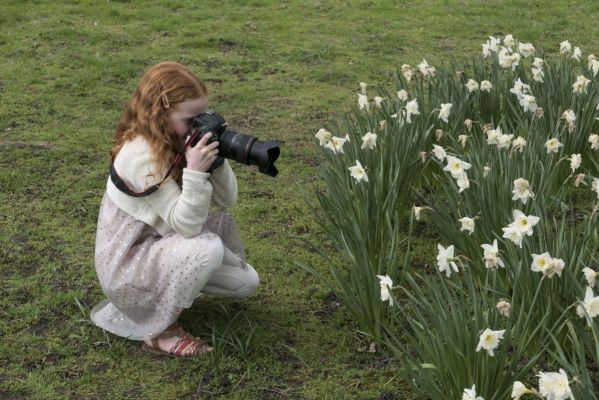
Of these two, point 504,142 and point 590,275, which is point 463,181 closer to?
point 504,142

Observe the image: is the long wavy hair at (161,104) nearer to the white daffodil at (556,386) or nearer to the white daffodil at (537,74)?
the white daffodil at (556,386)

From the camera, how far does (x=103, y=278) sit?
3203 millimetres

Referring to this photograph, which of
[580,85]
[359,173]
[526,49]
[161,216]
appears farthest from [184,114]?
[526,49]

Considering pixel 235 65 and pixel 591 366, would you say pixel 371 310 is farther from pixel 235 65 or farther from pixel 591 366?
pixel 235 65

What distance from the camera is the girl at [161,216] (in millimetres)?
3025

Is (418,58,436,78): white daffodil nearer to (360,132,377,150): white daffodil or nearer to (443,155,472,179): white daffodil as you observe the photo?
(360,132,377,150): white daffodil

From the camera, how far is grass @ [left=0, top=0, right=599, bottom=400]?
3156mm

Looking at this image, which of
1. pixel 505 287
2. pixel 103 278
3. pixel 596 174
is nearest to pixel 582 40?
pixel 596 174

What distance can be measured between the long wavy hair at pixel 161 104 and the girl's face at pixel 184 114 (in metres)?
0.01

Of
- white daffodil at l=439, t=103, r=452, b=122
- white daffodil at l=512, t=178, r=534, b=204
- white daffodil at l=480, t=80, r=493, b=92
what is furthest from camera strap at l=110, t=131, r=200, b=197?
white daffodil at l=480, t=80, r=493, b=92

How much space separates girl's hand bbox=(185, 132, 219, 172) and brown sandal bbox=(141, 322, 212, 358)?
0.62 metres

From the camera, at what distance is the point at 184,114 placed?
10.1 feet

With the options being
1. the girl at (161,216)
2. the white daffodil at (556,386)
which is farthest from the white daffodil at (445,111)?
the white daffodil at (556,386)

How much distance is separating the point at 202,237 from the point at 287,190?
1.65 meters
